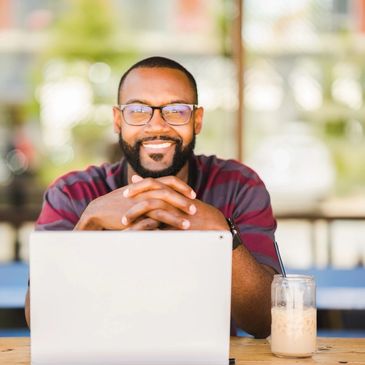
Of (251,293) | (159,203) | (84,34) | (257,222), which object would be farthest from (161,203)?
(84,34)

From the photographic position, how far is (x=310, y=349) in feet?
6.07

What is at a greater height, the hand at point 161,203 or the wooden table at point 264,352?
the hand at point 161,203

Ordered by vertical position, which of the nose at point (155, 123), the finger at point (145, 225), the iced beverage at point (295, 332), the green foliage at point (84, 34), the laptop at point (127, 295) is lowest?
the iced beverage at point (295, 332)

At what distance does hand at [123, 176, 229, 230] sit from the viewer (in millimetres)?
1952

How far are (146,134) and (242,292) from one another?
48cm

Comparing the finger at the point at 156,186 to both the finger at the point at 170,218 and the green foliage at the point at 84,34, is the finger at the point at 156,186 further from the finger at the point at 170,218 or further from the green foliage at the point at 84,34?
the green foliage at the point at 84,34

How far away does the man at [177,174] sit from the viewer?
2137mm

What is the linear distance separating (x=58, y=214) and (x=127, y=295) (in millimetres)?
852

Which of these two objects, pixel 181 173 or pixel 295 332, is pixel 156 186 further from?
pixel 181 173

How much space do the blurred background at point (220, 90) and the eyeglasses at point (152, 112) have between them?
3244 mm

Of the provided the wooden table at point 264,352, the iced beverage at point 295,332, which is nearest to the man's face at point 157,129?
the wooden table at point 264,352

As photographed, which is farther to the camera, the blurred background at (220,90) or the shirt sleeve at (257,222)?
the blurred background at (220,90)

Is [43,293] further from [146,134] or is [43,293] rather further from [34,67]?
[34,67]

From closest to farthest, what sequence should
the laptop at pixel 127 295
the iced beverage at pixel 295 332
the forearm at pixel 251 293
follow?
the laptop at pixel 127 295 < the iced beverage at pixel 295 332 < the forearm at pixel 251 293
